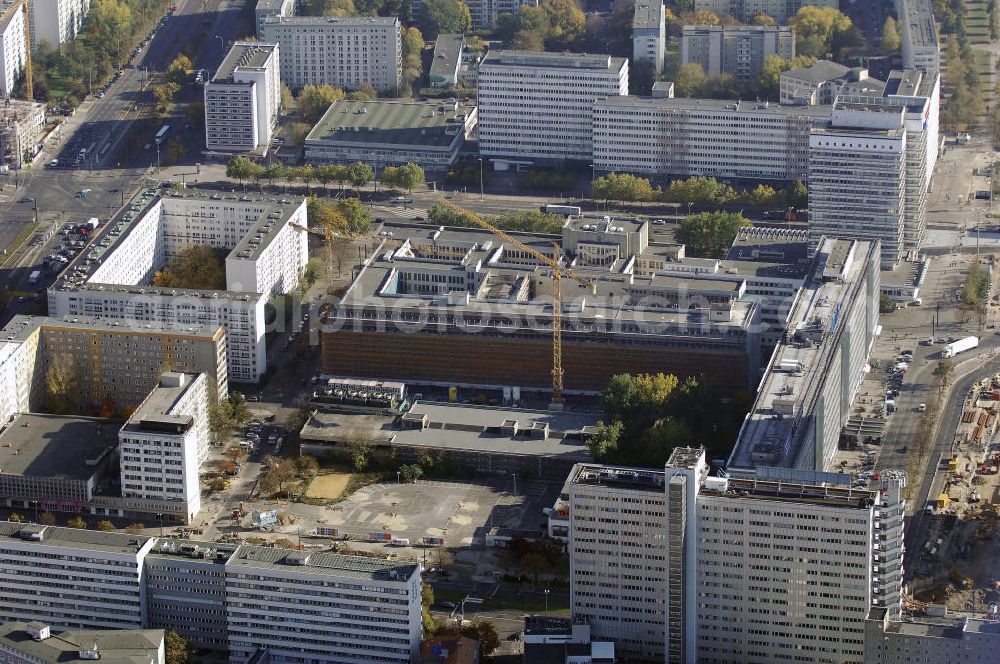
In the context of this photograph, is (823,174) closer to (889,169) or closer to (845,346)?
(889,169)

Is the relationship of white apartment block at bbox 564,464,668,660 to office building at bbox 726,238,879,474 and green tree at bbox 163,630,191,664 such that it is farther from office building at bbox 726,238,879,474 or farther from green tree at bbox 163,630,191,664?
green tree at bbox 163,630,191,664

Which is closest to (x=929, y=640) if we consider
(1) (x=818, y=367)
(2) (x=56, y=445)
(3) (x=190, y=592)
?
(1) (x=818, y=367)

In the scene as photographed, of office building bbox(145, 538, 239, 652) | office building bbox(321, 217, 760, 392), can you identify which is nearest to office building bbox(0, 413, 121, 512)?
office building bbox(145, 538, 239, 652)

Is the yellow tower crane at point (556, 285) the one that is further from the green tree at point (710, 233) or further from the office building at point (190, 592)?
the office building at point (190, 592)

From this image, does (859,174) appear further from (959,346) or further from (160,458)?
(160,458)

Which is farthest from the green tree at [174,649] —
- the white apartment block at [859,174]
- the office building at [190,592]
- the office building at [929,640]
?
the white apartment block at [859,174]

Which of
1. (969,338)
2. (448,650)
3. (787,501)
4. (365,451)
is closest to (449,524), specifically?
(365,451)
